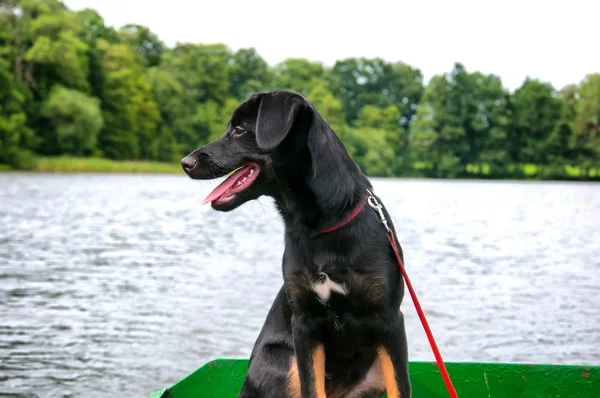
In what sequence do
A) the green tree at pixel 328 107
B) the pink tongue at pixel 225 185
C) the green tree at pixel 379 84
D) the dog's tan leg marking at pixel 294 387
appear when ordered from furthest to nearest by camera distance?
the green tree at pixel 379 84, the green tree at pixel 328 107, the dog's tan leg marking at pixel 294 387, the pink tongue at pixel 225 185

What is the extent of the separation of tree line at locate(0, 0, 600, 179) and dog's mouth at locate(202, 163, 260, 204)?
59807mm

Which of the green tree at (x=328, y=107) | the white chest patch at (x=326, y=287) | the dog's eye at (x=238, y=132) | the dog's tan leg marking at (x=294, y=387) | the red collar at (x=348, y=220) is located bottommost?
the dog's tan leg marking at (x=294, y=387)

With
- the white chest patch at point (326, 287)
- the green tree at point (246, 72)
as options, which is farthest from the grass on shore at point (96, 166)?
the white chest patch at point (326, 287)

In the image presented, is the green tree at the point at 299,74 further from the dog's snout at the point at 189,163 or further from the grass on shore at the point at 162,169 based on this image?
the dog's snout at the point at 189,163

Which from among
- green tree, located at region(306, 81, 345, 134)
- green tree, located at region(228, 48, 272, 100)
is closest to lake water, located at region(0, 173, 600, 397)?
green tree, located at region(306, 81, 345, 134)

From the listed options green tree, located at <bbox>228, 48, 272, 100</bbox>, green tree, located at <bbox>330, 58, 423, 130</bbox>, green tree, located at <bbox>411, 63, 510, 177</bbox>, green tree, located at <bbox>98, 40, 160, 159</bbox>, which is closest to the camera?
green tree, located at <bbox>98, 40, 160, 159</bbox>

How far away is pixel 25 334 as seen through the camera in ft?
35.8

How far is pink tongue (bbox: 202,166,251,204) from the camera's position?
12.5ft

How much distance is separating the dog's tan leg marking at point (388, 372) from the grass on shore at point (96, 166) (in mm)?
62272

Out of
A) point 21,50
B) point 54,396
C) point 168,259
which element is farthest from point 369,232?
point 21,50

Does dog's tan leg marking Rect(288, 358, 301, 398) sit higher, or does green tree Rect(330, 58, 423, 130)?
green tree Rect(330, 58, 423, 130)

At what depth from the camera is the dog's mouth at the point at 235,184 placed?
3.84m

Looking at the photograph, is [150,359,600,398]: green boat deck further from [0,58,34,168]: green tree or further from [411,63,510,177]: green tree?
[411,63,510,177]: green tree

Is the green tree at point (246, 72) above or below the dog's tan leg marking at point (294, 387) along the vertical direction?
above
